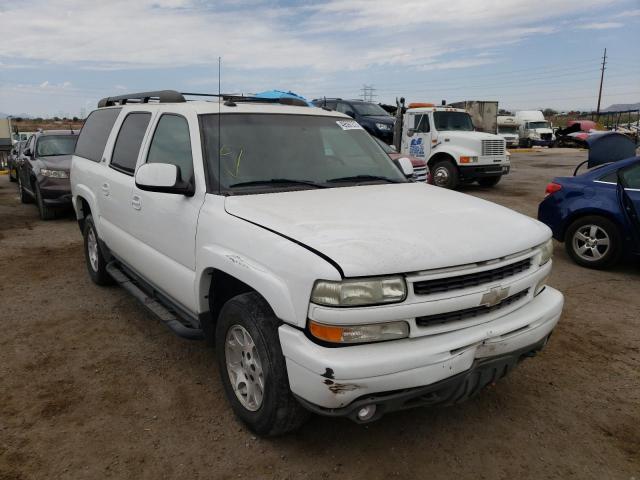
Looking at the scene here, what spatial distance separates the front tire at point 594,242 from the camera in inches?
245

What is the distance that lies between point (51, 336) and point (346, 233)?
3157mm

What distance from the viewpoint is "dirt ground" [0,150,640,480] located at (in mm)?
2779

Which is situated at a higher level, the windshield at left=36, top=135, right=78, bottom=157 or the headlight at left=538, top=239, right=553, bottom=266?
the windshield at left=36, top=135, right=78, bottom=157

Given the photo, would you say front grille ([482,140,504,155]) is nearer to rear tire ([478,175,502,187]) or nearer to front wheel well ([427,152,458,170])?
rear tire ([478,175,502,187])

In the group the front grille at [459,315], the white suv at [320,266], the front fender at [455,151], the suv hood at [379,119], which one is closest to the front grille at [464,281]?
the white suv at [320,266]

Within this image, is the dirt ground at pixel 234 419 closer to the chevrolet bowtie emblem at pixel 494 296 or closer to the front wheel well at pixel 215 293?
the chevrolet bowtie emblem at pixel 494 296

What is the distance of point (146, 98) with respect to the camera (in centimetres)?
491

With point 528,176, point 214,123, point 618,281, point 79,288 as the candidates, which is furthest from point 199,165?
point 528,176

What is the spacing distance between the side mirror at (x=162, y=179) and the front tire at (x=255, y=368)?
0.83 metres

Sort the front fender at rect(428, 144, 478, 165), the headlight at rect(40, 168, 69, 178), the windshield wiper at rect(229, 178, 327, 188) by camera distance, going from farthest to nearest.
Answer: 1. the front fender at rect(428, 144, 478, 165)
2. the headlight at rect(40, 168, 69, 178)
3. the windshield wiper at rect(229, 178, 327, 188)

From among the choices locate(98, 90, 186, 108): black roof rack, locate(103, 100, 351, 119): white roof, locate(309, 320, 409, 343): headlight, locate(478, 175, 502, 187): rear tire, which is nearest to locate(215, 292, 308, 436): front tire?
locate(309, 320, 409, 343): headlight

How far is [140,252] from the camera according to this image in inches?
162

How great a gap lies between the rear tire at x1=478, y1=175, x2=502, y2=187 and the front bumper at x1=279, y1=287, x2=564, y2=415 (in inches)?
477

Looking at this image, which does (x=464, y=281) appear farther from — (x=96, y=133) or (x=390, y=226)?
(x=96, y=133)
